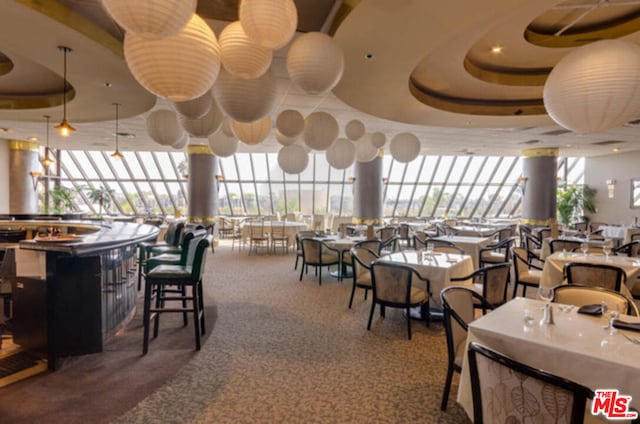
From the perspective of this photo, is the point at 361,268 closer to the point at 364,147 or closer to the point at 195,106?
the point at 364,147

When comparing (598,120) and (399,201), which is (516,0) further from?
(399,201)

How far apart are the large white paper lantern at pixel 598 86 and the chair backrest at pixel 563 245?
163 inches

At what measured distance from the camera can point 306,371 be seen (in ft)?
10.4

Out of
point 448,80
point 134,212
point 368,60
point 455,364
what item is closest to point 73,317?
point 455,364

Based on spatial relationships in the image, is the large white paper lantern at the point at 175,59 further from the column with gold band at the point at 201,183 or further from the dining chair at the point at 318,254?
the column with gold band at the point at 201,183

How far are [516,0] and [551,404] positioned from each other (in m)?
2.94

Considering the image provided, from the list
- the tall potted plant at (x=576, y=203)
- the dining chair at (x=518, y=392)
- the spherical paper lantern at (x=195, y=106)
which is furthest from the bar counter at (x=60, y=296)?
the tall potted plant at (x=576, y=203)

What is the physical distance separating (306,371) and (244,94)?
2.37m

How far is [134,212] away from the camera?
17047 millimetres

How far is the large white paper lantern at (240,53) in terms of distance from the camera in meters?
2.29

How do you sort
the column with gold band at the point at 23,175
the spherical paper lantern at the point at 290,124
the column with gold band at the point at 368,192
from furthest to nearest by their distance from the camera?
the column with gold band at the point at 368,192 → the column with gold band at the point at 23,175 → the spherical paper lantern at the point at 290,124

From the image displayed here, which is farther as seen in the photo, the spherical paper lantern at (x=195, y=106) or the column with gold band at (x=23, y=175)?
the column with gold band at (x=23, y=175)

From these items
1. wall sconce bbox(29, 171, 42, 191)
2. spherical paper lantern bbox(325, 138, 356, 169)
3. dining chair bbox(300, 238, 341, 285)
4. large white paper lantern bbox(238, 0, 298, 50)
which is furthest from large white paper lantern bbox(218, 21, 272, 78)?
wall sconce bbox(29, 171, 42, 191)

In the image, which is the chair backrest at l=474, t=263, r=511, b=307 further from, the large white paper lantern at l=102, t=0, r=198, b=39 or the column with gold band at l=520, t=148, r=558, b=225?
the column with gold band at l=520, t=148, r=558, b=225
